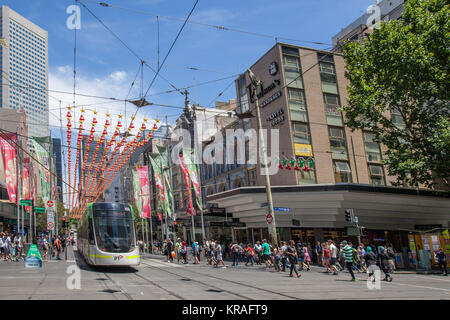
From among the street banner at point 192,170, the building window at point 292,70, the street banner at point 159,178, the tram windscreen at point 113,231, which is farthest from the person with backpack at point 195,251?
the building window at point 292,70

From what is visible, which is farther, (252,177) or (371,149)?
(252,177)

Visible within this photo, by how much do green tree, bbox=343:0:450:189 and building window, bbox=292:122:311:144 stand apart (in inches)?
326

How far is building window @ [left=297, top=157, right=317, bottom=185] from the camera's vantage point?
103ft

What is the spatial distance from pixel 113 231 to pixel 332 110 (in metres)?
24.8

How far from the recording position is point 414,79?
21203 millimetres

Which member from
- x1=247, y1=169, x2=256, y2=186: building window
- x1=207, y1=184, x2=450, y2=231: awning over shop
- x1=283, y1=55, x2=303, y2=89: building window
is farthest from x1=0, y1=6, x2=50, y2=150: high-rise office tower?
x1=207, y1=184, x2=450, y2=231: awning over shop

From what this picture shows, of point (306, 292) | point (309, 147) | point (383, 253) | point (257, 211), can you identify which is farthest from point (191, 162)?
point (306, 292)

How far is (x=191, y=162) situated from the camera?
3011 centimetres

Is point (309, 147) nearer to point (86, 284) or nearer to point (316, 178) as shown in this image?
point (316, 178)

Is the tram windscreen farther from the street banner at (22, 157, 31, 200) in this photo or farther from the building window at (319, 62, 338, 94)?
the building window at (319, 62, 338, 94)

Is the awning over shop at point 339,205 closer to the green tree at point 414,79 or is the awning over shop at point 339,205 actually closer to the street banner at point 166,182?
the street banner at point 166,182

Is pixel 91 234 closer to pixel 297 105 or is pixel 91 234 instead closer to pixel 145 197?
pixel 145 197

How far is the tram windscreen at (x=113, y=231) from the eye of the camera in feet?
55.2

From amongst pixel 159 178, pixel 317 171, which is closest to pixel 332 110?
pixel 317 171
